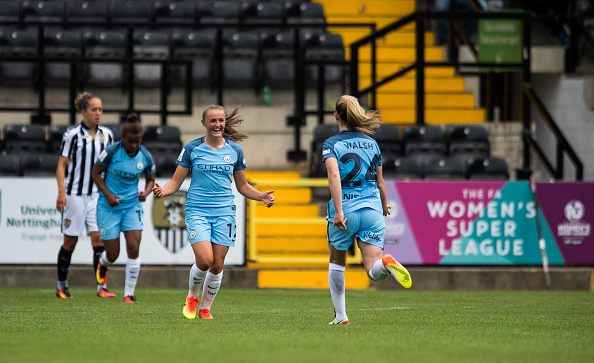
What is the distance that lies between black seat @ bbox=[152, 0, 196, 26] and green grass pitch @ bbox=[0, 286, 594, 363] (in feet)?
27.1

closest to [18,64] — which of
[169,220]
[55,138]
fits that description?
[55,138]

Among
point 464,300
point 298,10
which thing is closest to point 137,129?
point 464,300

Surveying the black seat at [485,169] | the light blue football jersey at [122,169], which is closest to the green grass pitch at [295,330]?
the light blue football jersey at [122,169]

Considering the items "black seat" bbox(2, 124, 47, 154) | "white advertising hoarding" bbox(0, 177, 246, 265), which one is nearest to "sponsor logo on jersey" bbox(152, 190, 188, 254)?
"white advertising hoarding" bbox(0, 177, 246, 265)

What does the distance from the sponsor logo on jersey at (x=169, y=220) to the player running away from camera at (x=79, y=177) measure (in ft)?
6.58

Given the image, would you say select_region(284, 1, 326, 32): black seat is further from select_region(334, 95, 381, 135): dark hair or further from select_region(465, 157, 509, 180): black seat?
select_region(334, 95, 381, 135): dark hair

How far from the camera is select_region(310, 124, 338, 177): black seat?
→ 1466cm

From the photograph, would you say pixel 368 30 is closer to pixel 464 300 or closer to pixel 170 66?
pixel 170 66

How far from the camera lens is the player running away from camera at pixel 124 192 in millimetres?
10266

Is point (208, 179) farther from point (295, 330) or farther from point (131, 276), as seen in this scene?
point (131, 276)

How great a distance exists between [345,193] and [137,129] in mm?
3533

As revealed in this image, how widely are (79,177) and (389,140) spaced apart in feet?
19.0

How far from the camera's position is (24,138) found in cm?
1473

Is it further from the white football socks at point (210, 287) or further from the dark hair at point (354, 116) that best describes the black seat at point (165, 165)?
the dark hair at point (354, 116)
